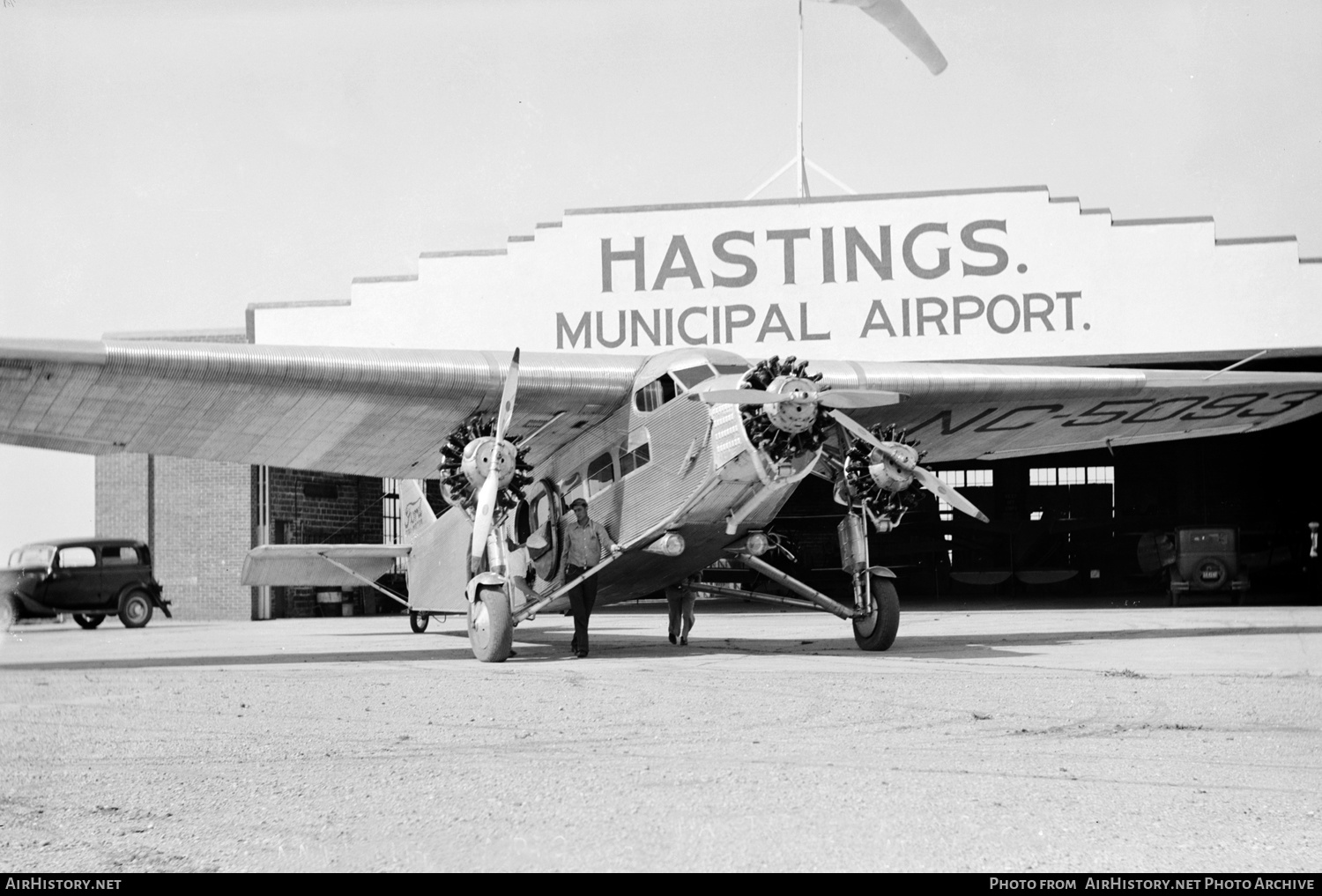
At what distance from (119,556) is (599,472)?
20.2 metres

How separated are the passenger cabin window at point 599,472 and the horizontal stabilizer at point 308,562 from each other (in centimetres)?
864

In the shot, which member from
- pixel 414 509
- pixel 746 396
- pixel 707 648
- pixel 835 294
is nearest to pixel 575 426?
pixel 707 648

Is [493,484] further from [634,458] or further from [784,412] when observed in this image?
[784,412]

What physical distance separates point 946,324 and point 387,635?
15.2 meters

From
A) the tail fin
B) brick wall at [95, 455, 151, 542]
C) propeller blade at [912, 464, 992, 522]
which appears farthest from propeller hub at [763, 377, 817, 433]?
brick wall at [95, 455, 151, 542]

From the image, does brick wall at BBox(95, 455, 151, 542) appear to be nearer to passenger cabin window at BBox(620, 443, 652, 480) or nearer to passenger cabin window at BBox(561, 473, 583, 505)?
passenger cabin window at BBox(561, 473, 583, 505)

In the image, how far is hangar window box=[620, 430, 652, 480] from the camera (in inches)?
574

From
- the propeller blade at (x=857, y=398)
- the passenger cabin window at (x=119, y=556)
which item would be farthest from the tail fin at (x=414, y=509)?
the propeller blade at (x=857, y=398)

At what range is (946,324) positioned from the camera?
28906 millimetres

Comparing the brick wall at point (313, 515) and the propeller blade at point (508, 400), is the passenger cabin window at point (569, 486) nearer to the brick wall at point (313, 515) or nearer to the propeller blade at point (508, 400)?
the propeller blade at point (508, 400)

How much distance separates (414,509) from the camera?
23406 mm

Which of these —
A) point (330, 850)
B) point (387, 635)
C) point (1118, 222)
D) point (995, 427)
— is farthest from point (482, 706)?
point (1118, 222)

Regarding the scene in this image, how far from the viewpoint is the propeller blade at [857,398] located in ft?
41.8

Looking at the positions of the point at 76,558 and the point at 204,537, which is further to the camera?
the point at 204,537
